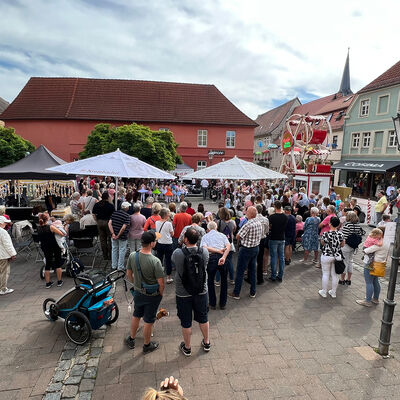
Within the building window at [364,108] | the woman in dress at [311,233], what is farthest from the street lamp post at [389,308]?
the building window at [364,108]

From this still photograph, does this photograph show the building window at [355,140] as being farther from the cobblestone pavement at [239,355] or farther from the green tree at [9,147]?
the green tree at [9,147]

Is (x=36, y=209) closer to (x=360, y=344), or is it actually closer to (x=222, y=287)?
(x=222, y=287)

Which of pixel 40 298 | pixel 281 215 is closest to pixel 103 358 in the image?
pixel 40 298

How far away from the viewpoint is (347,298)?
5957 mm

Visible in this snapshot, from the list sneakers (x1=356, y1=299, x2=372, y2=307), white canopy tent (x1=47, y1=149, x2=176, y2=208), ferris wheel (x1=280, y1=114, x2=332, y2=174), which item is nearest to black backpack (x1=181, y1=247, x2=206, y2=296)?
sneakers (x1=356, y1=299, x2=372, y2=307)

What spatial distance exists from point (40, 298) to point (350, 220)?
21.1ft

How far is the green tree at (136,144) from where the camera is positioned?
23.4 metres

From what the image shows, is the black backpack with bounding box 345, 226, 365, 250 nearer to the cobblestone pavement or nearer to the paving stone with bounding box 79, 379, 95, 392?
the cobblestone pavement

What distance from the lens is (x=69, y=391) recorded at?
339 cm

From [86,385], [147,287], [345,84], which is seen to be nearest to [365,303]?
[147,287]

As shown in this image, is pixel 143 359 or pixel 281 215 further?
pixel 281 215

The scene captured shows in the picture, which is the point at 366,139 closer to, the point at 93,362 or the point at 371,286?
the point at 371,286

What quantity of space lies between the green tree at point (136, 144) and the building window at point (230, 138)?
11.3 metres

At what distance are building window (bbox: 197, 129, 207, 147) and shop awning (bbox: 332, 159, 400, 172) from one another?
49.0ft
